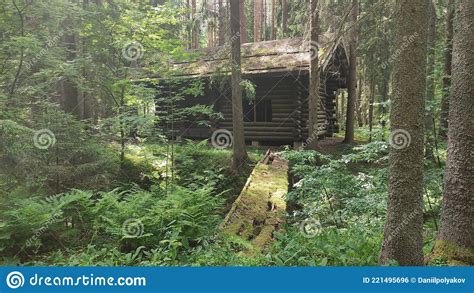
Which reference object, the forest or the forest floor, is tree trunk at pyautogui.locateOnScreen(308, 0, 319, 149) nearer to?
the forest

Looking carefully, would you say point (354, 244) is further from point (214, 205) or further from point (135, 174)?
point (135, 174)

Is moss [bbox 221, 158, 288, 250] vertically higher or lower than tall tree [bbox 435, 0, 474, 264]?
lower

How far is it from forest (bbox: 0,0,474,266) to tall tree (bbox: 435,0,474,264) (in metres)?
0.01

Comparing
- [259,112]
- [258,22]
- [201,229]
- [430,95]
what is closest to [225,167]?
[201,229]

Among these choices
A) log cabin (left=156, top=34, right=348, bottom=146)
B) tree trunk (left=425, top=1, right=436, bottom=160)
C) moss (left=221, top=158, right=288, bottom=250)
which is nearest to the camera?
tree trunk (left=425, top=1, right=436, bottom=160)

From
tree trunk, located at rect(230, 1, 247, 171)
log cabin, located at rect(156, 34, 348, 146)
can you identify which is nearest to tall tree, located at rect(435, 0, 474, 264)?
tree trunk, located at rect(230, 1, 247, 171)

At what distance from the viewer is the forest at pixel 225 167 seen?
3961 mm

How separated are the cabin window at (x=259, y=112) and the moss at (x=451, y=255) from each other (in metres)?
14.0

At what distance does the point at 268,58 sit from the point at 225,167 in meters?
7.15

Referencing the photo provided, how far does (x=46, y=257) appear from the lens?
5.50 m

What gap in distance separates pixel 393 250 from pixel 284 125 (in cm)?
1343

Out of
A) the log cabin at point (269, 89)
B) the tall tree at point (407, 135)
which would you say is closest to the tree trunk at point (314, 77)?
the log cabin at point (269, 89)

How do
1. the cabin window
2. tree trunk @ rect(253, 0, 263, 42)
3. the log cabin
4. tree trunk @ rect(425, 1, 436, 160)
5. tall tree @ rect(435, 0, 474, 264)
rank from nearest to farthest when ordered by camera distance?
tall tree @ rect(435, 0, 474, 264) → tree trunk @ rect(425, 1, 436, 160) → the log cabin → the cabin window → tree trunk @ rect(253, 0, 263, 42)

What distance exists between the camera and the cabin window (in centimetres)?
1816
